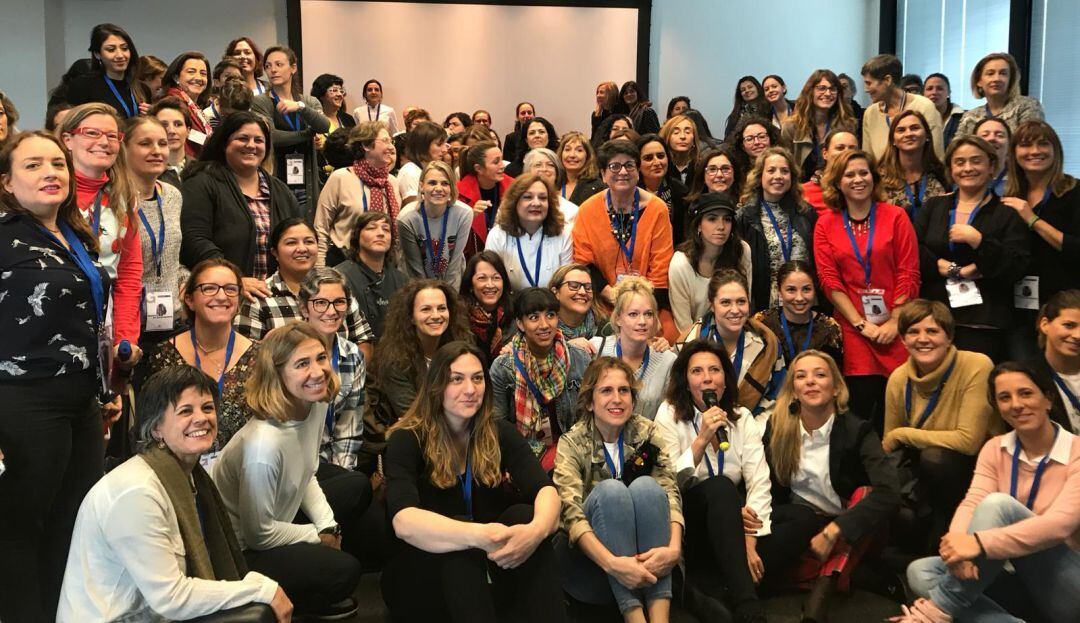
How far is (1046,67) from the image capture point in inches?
286

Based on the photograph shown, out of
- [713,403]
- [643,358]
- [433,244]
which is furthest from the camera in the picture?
[433,244]

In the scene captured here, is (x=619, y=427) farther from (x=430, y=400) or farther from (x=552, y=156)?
(x=552, y=156)

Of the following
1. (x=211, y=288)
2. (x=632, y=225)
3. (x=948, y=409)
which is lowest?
(x=948, y=409)

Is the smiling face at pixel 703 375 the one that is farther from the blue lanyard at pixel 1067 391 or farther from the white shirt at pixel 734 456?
the blue lanyard at pixel 1067 391

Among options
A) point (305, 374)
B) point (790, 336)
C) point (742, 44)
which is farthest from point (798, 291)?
point (742, 44)

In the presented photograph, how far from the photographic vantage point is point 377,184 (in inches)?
200

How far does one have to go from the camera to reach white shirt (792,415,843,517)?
11.9ft

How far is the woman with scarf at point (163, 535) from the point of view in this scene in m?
2.38

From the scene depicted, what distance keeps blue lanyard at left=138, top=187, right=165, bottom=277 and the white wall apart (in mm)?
7359

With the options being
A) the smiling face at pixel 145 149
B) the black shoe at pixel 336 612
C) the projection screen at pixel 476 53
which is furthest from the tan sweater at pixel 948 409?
the projection screen at pixel 476 53

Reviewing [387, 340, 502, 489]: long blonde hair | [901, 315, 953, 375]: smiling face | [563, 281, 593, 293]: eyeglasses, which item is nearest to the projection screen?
[563, 281, 593, 293]: eyeglasses

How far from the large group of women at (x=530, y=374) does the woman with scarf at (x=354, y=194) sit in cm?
2

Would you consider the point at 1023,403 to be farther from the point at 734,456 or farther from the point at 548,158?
the point at 548,158

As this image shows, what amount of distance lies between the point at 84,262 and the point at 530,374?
172cm
